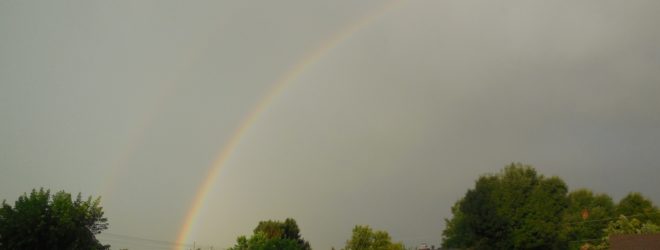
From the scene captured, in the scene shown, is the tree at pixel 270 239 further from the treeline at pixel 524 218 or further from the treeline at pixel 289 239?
the treeline at pixel 524 218

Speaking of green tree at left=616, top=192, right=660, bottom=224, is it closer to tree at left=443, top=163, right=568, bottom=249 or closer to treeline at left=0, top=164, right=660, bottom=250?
treeline at left=0, top=164, right=660, bottom=250

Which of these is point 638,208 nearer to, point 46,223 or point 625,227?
point 625,227

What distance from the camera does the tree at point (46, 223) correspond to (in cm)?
4266

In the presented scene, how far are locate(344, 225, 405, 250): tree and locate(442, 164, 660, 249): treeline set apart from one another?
10.7 meters

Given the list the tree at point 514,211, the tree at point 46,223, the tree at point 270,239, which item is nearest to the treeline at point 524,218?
the tree at point 514,211

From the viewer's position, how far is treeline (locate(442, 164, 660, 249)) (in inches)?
2995

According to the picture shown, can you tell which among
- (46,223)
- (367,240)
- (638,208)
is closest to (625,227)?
(638,208)

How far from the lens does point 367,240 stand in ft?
288

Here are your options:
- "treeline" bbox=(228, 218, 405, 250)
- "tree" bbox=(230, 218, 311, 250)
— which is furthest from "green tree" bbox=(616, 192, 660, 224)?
"tree" bbox=(230, 218, 311, 250)

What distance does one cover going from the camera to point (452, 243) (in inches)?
3561

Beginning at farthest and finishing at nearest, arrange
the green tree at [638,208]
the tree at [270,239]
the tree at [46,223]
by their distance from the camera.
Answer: the green tree at [638,208] < the tree at [270,239] < the tree at [46,223]

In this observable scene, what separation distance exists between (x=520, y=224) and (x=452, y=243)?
52.4ft

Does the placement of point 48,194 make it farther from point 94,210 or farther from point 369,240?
point 369,240

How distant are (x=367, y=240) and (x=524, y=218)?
23.9 m
